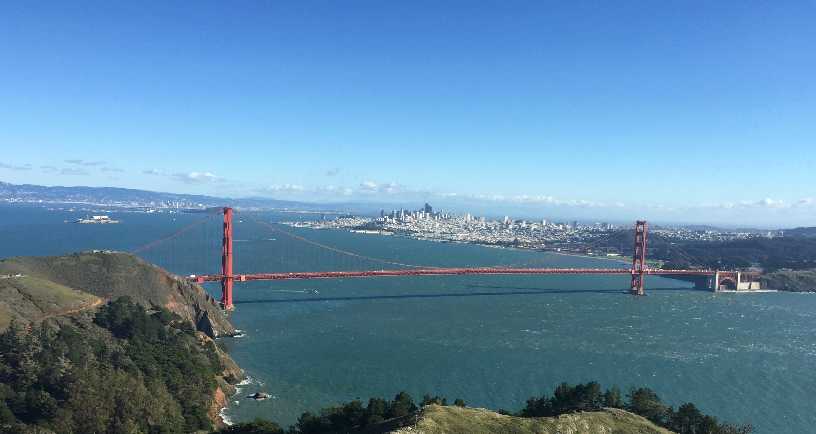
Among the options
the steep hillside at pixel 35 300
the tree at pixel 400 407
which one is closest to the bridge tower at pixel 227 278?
the steep hillside at pixel 35 300

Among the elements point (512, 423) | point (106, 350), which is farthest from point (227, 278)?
point (512, 423)

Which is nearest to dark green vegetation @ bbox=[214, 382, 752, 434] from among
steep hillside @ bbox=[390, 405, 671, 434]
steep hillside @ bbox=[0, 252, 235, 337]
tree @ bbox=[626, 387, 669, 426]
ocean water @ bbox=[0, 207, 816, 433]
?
tree @ bbox=[626, 387, 669, 426]

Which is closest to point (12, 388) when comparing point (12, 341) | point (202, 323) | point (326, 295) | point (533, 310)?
point (12, 341)

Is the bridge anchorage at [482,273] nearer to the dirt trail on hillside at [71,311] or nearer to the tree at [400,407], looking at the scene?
the dirt trail on hillside at [71,311]

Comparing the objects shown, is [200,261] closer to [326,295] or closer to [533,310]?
[326,295]

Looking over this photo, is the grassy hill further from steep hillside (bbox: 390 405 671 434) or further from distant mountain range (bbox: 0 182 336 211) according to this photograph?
distant mountain range (bbox: 0 182 336 211)
